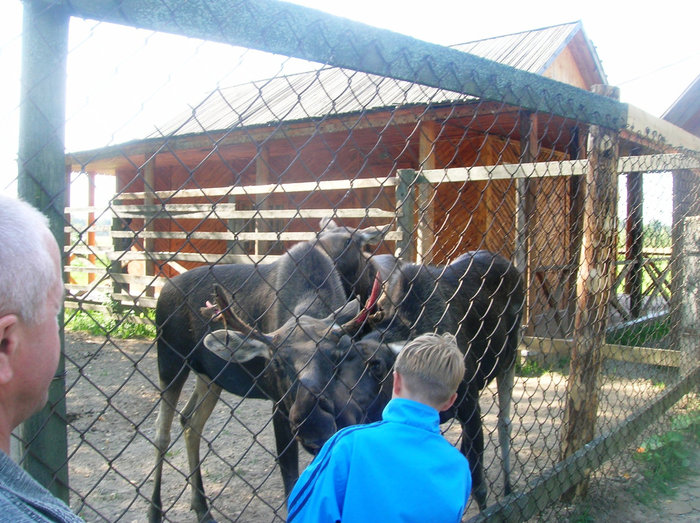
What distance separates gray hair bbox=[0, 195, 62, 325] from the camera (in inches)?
32.1

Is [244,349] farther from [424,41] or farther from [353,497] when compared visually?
[424,41]

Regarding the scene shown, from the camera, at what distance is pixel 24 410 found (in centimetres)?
91

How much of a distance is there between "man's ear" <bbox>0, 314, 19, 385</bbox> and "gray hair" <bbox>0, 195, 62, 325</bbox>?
1cm

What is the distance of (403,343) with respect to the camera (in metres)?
2.84

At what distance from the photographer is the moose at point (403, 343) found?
2.64 metres

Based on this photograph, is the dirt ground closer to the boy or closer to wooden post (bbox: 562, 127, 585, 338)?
wooden post (bbox: 562, 127, 585, 338)

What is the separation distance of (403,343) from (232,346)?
0.92 metres

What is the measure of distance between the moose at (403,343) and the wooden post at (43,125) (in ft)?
2.82

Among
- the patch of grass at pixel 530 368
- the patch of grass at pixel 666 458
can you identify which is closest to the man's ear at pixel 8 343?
the patch of grass at pixel 666 458

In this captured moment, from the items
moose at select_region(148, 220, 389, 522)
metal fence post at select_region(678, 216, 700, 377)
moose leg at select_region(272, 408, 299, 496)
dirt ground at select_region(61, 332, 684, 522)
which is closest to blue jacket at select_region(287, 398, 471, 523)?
dirt ground at select_region(61, 332, 684, 522)

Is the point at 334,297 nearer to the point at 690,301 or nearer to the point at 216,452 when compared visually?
the point at 216,452

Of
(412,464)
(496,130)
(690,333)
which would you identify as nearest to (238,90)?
(496,130)

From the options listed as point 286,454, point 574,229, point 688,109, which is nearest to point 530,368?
point 574,229

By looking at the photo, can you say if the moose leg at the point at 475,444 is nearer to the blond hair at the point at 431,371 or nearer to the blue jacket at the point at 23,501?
the blond hair at the point at 431,371
